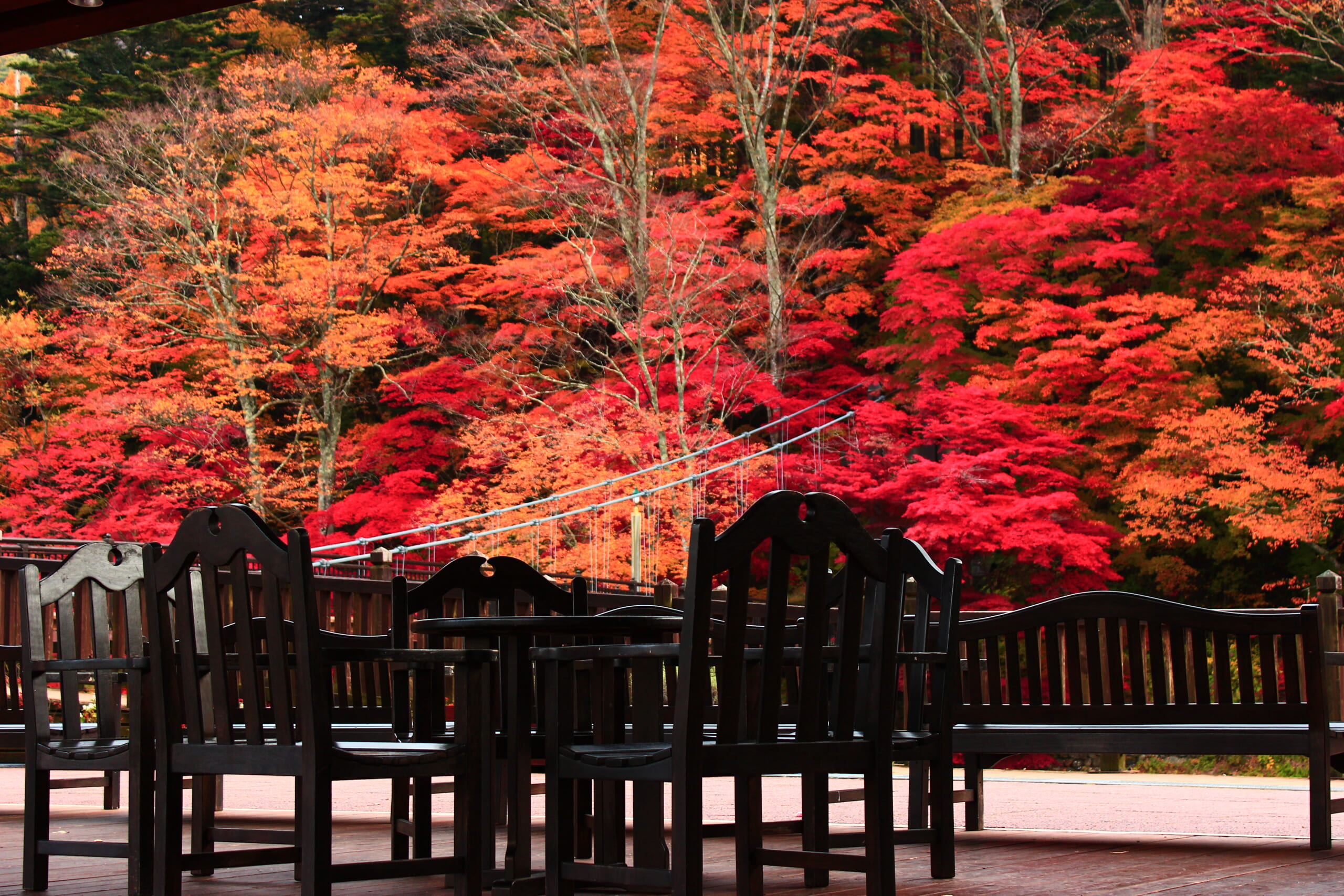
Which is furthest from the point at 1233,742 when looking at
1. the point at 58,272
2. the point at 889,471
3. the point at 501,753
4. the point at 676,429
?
the point at 58,272

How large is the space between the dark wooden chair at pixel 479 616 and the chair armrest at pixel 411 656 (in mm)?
125

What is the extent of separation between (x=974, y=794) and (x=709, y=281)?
1200cm

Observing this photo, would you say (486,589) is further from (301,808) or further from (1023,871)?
(1023,871)

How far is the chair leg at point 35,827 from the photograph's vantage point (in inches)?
104

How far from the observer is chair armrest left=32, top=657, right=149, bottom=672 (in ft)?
8.00

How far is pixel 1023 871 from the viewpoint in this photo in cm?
291

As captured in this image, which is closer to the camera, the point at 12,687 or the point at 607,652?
the point at 607,652

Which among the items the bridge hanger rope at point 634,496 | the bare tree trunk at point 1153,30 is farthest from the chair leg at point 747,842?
the bare tree trunk at point 1153,30

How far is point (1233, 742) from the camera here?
128 inches

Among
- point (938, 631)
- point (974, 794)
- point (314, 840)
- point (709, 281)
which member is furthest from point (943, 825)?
point (709, 281)

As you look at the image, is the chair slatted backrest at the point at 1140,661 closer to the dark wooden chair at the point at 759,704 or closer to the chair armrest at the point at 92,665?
the dark wooden chair at the point at 759,704

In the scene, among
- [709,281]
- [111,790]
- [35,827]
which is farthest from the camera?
[709,281]

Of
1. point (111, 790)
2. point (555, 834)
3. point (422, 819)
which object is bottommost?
→ point (111, 790)

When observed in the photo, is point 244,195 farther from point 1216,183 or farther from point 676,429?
point 1216,183
